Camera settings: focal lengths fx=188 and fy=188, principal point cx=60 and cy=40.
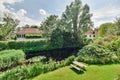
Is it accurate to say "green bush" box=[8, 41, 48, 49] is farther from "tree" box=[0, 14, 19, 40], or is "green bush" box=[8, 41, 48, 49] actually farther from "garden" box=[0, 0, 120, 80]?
"tree" box=[0, 14, 19, 40]

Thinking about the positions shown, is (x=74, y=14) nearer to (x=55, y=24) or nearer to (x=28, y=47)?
(x=55, y=24)

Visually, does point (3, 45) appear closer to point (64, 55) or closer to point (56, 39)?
point (56, 39)

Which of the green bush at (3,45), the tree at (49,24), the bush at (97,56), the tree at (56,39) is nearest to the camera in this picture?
the bush at (97,56)

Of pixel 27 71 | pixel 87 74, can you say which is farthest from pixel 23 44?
pixel 87 74

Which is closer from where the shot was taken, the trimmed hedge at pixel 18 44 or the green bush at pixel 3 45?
the green bush at pixel 3 45

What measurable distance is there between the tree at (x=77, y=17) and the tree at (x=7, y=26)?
14.8m

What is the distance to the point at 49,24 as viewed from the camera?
4894 centimetres

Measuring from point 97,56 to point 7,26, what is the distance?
38.1 metres

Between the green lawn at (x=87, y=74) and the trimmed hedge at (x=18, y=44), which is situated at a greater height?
the trimmed hedge at (x=18, y=44)

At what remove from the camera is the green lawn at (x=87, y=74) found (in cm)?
1394

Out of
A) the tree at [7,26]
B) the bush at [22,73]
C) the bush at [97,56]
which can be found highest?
the tree at [7,26]

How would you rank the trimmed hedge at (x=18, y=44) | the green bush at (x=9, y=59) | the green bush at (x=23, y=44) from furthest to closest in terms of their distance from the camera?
the green bush at (x=23, y=44), the trimmed hedge at (x=18, y=44), the green bush at (x=9, y=59)

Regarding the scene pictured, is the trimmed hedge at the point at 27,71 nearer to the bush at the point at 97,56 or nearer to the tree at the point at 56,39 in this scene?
the bush at the point at 97,56

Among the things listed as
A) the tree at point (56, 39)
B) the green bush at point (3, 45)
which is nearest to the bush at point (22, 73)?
the green bush at point (3, 45)
